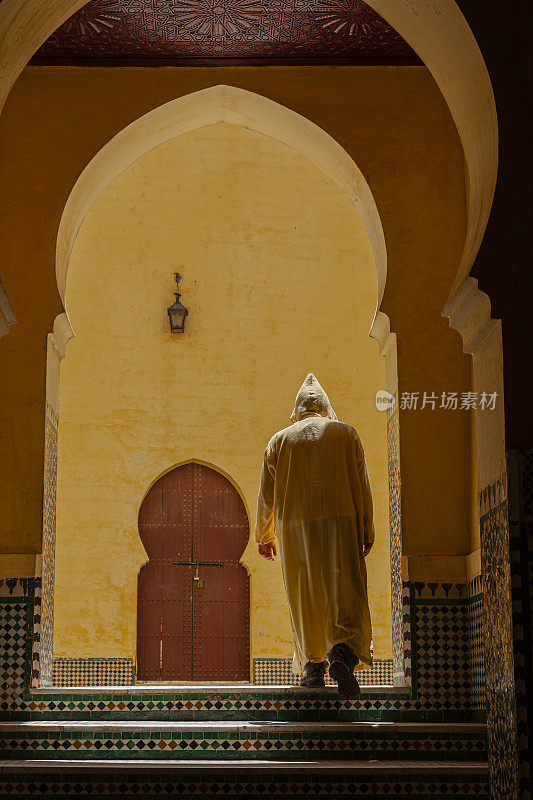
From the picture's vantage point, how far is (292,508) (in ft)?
23.5

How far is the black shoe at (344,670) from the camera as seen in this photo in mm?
6430

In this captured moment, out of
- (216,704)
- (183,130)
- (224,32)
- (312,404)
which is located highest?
(224,32)

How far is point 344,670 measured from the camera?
6523 millimetres

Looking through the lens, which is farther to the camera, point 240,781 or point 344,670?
point 344,670

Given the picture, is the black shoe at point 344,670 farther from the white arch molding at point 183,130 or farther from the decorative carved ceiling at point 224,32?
the decorative carved ceiling at point 224,32

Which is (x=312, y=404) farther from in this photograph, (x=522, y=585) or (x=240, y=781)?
(x=522, y=585)

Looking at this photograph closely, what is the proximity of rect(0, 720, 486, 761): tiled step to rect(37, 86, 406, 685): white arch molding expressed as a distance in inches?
42.5

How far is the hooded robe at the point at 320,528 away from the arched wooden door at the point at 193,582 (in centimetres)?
441

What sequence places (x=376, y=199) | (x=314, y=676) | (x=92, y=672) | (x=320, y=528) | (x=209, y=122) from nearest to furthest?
1. (x=314, y=676)
2. (x=320, y=528)
3. (x=376, y=199)
4. (x=209, y=122)
5. (x=92, y=672)

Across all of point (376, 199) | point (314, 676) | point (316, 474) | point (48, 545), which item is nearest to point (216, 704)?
point (314, 676)

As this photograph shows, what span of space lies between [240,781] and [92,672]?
596cm

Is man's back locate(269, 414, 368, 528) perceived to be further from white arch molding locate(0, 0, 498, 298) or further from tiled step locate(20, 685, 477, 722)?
white arch molding locate(0, 0, 498, 298)

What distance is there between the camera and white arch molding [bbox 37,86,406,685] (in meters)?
7.67

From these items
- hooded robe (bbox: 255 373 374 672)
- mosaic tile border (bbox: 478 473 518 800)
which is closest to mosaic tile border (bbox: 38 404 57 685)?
hooded robe (bbox: 255 373 374 672)
